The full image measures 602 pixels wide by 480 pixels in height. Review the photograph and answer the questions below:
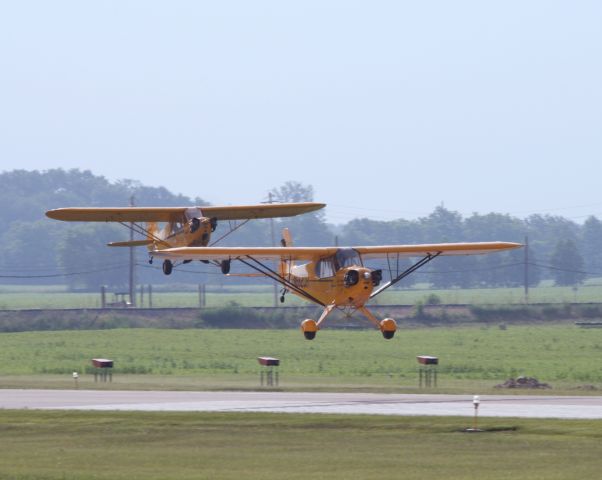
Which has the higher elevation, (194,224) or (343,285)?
(194,224)

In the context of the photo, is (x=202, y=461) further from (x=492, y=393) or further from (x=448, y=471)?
(x=492, y=393)

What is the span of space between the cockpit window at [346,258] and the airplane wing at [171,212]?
482cm

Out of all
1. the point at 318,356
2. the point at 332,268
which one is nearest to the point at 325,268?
the point at 332,268

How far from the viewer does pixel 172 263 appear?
187 ft

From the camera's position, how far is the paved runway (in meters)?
41.8

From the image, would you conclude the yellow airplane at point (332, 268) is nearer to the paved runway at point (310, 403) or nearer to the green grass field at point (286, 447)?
the paved runway at point (310, 403)

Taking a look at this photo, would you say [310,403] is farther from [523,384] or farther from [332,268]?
[523,384]

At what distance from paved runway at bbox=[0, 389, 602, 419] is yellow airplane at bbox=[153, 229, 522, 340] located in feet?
11.5

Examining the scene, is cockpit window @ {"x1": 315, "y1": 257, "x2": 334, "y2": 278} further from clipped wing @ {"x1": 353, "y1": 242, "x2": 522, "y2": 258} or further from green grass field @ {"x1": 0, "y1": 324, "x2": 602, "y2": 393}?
green grass field @ {"x1": 0, "y1": 324, "x2": 602, "y2": 393}

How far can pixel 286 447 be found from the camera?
113 ft

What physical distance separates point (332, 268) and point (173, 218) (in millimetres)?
9173

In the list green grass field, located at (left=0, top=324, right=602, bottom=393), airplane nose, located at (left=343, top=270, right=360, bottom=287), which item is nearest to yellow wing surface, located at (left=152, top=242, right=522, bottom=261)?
airplane nose, located at (left=343, top=270, right=360, bottom=287)

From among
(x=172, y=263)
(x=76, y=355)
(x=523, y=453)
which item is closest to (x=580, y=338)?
(x=76, y=355)

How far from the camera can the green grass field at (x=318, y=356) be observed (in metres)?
60.6
